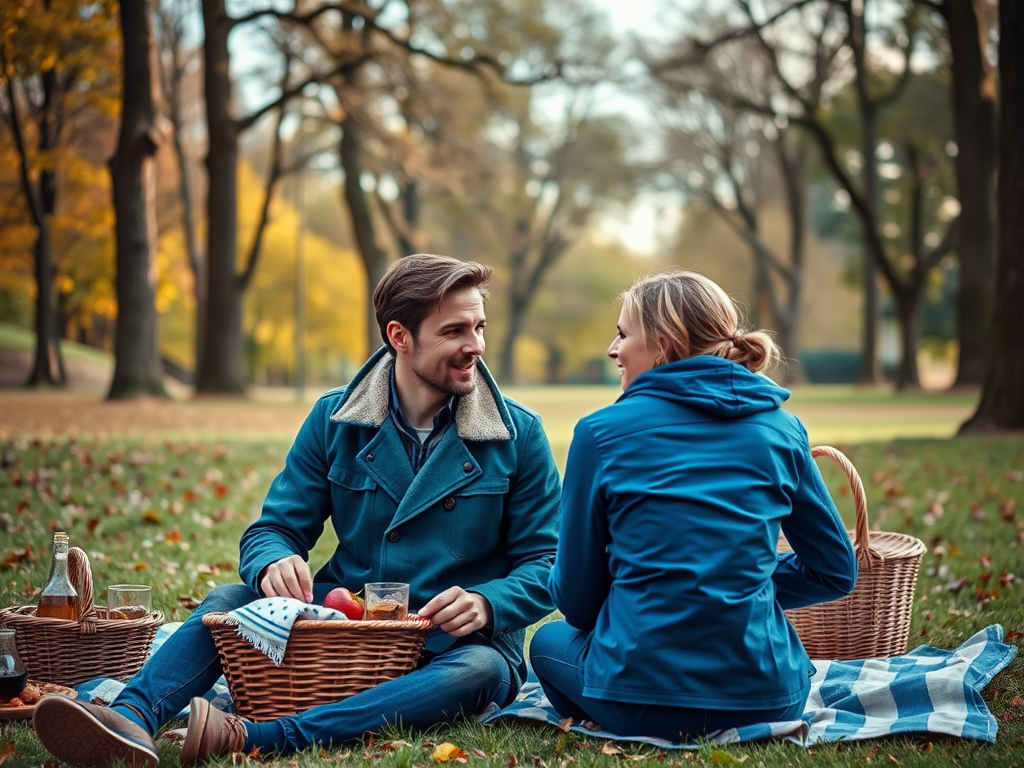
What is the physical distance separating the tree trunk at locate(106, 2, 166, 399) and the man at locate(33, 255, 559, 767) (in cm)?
1549

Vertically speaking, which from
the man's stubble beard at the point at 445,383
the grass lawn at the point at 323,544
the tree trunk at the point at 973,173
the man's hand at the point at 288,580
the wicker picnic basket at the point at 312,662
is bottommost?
the grass lawn at the point at 323,544

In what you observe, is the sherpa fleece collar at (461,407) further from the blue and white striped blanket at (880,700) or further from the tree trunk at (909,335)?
the tree trunk at (909,335)

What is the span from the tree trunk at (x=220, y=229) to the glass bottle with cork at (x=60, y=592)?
18664 mm

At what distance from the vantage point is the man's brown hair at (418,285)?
13.7 ft

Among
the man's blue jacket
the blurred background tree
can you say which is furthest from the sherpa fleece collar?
the blurred background tree

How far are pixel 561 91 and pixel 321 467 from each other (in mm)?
41809

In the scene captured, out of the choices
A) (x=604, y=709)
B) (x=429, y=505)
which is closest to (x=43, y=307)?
(x=429, y=505)

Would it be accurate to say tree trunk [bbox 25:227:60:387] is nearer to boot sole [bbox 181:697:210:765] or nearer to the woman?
boot sole [bbox 181:697:210:765]

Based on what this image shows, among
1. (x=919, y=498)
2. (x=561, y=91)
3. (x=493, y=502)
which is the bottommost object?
(x=919, y=498)

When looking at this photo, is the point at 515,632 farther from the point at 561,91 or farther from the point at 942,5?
the point at 561,91

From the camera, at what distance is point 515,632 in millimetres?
4344

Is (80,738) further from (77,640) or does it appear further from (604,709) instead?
(604,709)

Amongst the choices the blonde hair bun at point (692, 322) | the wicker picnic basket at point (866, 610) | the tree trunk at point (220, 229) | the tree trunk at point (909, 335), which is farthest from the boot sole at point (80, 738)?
the tree trunk at point (909, 335)

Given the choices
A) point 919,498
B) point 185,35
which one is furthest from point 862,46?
point 919,498
